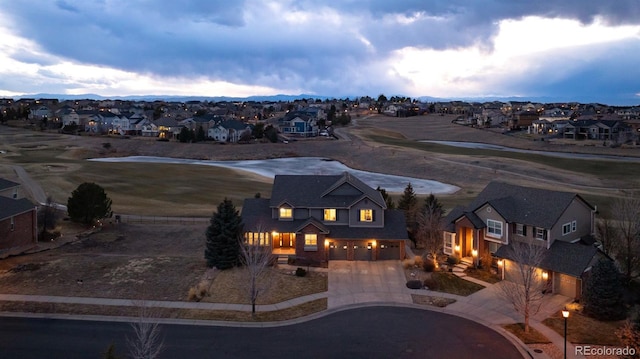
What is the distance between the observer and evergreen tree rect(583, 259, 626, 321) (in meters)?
30.0

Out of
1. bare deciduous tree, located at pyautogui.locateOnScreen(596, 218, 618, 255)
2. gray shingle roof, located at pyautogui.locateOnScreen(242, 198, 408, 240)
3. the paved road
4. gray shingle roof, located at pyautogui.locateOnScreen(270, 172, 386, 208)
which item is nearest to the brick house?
the paved road

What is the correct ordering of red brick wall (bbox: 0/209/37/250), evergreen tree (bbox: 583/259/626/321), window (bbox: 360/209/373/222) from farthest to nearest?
window (bbox: 360/209/373/222)
red brick wall (bbox: 0/209/37/250)
evergreen tree (bbox: 583/259/626/321)

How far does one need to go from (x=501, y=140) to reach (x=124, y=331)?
140 metres

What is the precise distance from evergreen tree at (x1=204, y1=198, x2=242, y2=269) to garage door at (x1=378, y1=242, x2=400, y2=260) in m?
11.5

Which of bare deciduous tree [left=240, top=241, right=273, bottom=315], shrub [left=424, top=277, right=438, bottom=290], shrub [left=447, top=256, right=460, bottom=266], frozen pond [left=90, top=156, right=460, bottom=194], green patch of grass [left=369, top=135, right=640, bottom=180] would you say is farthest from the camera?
green patch of grass [left=369, top=135, right=640, bottom=180]

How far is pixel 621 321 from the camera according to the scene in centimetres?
2992

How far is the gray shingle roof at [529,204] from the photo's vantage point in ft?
123

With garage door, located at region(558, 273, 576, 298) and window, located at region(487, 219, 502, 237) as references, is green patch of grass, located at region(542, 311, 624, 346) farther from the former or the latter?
window, located at region(487, 219, 502, 237)

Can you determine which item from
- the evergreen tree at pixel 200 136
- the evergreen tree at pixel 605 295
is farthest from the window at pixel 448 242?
the evergreen tree at pixel 200 136

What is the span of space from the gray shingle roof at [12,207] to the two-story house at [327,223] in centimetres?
1796

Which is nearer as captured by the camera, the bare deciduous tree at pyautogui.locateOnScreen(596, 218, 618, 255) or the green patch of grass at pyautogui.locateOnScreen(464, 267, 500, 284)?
the green patch of grass at pyautogui.locateOnScreen(464, 267, 500, 284)

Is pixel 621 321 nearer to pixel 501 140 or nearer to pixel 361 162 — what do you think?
pixel 361 162

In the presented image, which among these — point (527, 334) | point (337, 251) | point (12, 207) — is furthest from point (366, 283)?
point (12, 207)

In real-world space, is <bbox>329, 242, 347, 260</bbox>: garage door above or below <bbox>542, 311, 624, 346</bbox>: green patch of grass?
above
